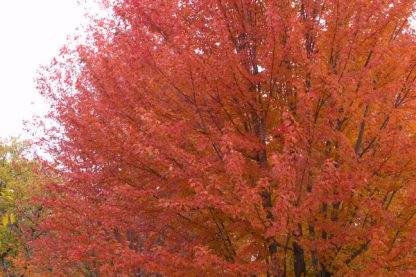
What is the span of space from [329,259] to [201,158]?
7.33ft

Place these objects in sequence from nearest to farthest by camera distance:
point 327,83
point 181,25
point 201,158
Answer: point 327,83 < point 201,158 < point 181,25

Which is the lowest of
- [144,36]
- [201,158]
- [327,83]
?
[201,158]

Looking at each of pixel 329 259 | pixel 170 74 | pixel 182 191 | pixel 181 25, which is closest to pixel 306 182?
pixel 329 259

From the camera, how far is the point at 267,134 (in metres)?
7.37

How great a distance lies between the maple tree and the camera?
609 centimetres

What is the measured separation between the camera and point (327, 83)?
6.25 meters

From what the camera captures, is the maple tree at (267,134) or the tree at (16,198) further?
the tree at (16,198)

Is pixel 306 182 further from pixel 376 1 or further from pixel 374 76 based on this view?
pixel 376 1

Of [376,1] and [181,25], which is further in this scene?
[181,25]

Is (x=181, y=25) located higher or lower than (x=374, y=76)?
higher

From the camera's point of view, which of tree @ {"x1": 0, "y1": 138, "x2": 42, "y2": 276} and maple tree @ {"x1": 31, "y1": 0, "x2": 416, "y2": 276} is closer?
maple tree @ {"x1": 31, "y1": 0, "x2": 416, "y2": 276}

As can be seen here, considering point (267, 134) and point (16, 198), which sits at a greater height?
point (16, 198)

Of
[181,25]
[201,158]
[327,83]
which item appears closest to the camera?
[327,83]

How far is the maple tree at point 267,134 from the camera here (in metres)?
6.09
